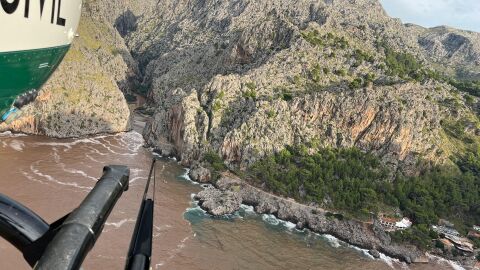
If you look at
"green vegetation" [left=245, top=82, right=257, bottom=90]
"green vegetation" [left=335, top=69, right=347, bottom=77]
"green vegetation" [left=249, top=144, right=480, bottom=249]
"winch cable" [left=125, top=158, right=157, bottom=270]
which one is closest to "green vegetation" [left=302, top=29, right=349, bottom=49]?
"green vegetation" [left=335, top=69, right=347, bottom=77]

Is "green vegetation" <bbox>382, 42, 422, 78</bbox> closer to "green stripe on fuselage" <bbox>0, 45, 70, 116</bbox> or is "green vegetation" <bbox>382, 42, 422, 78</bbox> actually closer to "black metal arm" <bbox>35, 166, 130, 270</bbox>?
"green stripe on fuselage" <bbox>0, 45, 70, 116</bbox>

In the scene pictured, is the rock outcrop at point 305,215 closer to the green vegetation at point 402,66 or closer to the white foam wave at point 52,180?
the white foam wave at point 52,180

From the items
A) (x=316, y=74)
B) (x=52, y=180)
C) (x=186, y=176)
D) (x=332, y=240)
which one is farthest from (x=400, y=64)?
(x=52, y=180)

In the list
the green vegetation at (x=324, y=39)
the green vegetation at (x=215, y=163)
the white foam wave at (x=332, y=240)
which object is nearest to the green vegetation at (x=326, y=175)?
the green vegetation at (x=215, y=163)

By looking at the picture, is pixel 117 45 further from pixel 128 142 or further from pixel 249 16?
pixel 128 142

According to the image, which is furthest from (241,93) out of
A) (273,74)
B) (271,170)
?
(271,170)
